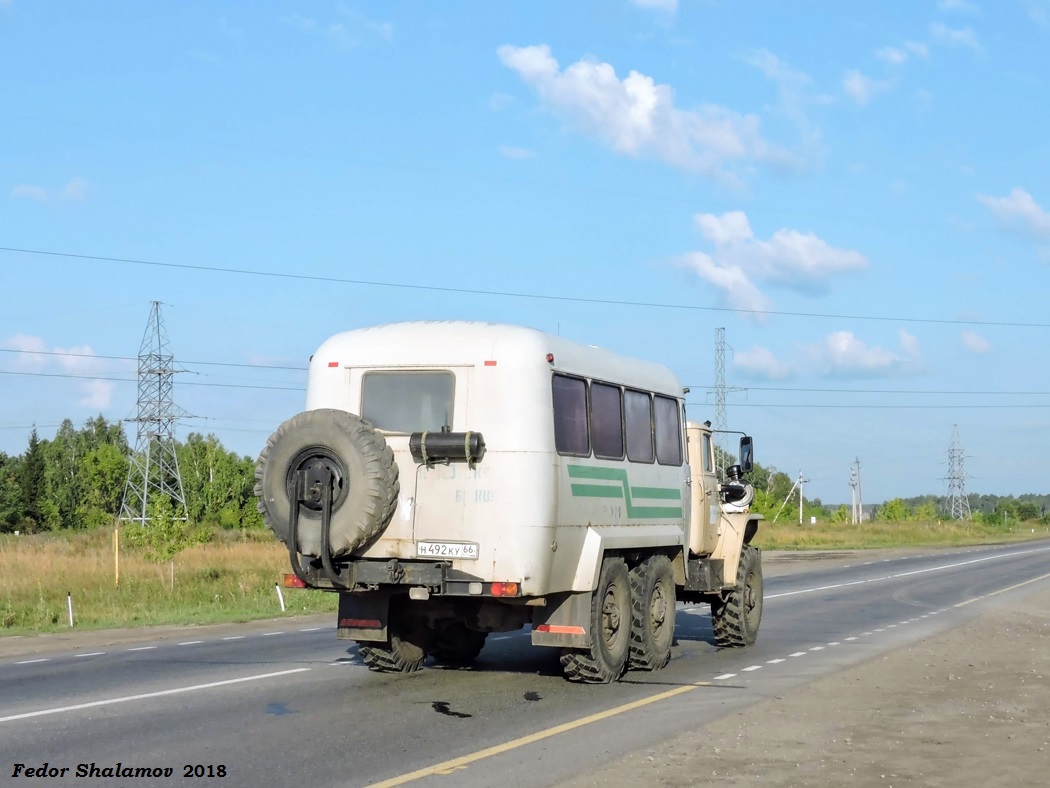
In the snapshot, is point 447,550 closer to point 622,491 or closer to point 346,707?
point 346,707

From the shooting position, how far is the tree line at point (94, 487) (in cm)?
9669

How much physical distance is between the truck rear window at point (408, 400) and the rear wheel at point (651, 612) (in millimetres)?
3209

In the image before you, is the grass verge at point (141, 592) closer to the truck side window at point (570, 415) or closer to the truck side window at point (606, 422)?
the truck side window at point (606, 422)

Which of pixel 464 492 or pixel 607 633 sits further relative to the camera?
pixel 607 633

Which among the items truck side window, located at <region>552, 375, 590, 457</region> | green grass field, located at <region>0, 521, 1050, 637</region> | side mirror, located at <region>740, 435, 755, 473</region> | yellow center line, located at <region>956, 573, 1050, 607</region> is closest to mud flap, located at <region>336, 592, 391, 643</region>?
truck side window, located at <region>552, 375, 590, 457</region>

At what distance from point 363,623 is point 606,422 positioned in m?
3.25

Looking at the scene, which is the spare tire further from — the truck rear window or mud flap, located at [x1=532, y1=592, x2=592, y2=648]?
mud flap, located at [x1=532, y1=592, x2=592, y2=648]

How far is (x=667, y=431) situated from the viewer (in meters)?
15.7

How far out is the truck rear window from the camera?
12336 millimetres

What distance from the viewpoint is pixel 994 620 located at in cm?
2317

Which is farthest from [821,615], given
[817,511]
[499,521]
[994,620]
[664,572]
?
[817,511]

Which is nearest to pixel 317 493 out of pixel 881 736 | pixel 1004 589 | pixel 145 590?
pixel 881 736

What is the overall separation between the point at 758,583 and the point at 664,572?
13.0 ft

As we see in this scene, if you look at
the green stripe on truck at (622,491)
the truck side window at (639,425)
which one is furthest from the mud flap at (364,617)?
the truck side window at (639,425)
